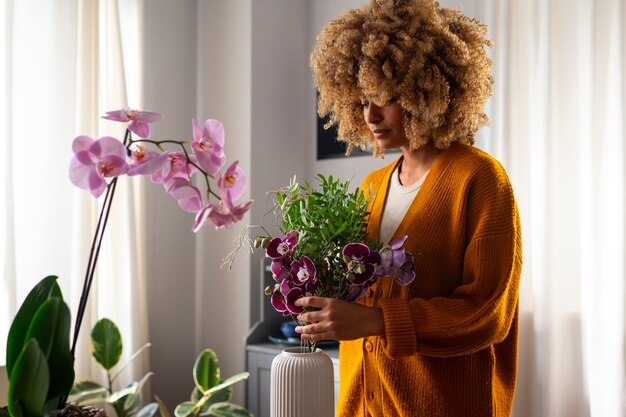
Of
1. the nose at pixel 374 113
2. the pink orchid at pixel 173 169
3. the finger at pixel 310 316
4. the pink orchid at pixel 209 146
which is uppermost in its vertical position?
the nose at pixel 374 113

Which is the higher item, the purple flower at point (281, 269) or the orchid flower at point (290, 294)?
the purple flower at point (281, 269)

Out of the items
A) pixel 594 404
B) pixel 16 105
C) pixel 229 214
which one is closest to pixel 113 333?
pixel 16 105

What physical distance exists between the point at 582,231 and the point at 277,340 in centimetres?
127

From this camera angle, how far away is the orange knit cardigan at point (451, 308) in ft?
3.74

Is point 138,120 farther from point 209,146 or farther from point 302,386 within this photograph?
point 302,386

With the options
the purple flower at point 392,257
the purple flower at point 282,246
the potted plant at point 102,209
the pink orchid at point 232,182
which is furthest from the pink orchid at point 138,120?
the purple flower at point 392,257

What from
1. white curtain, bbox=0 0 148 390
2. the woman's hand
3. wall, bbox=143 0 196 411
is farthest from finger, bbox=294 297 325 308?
wall, bbox=143 0 196 411

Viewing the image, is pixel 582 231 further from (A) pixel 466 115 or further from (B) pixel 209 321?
(B) pixel 209 321

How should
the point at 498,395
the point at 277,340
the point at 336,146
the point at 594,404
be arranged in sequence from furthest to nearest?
the point at 336,146
the point at 277,340
the point at 594,404
the point at 498,395

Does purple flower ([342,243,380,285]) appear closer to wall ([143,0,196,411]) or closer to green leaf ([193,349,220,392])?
green leaf ([193,349,220,392])

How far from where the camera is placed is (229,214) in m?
0.77

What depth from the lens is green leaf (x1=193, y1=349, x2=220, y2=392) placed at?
8.30ft

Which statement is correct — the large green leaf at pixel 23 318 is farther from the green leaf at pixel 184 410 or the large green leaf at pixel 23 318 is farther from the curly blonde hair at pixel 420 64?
the green leaf at pixel 184 410

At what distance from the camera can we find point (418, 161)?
1.41 m
